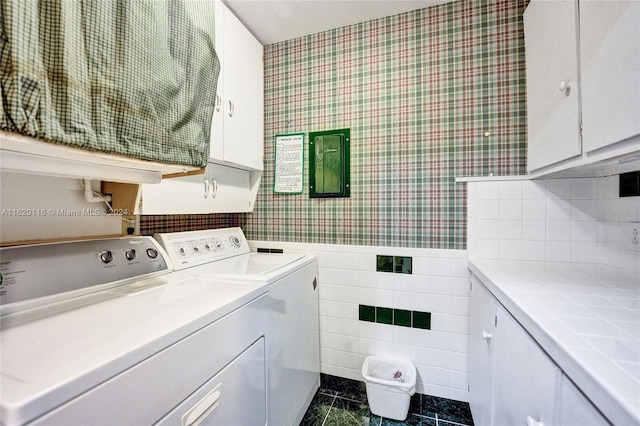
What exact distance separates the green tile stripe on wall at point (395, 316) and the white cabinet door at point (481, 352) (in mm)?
265

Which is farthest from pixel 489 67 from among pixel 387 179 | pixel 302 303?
pixel 302 303

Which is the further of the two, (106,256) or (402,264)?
(402,264)

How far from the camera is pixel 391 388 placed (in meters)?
1.60

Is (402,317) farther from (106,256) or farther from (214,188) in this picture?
(106,256)

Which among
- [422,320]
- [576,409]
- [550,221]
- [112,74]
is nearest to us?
[576,409]

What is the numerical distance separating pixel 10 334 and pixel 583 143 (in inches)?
75.2

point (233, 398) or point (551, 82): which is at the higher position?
point (551, 82)

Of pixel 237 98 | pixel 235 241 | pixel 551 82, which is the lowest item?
pixel 235 241

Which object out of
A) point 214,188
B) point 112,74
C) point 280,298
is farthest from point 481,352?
point 112,74

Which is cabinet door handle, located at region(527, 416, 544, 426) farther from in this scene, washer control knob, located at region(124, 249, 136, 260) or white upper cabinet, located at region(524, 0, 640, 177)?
washer control knob, located at region(124, 249, 136, 260)

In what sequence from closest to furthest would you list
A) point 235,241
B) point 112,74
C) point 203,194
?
1. point 112,74
2. point 203,194
3. point 235,241

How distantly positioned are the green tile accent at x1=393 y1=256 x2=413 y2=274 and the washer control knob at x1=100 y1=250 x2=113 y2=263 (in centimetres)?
154

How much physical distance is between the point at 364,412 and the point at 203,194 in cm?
167

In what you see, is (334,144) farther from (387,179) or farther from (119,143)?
(119,143)
